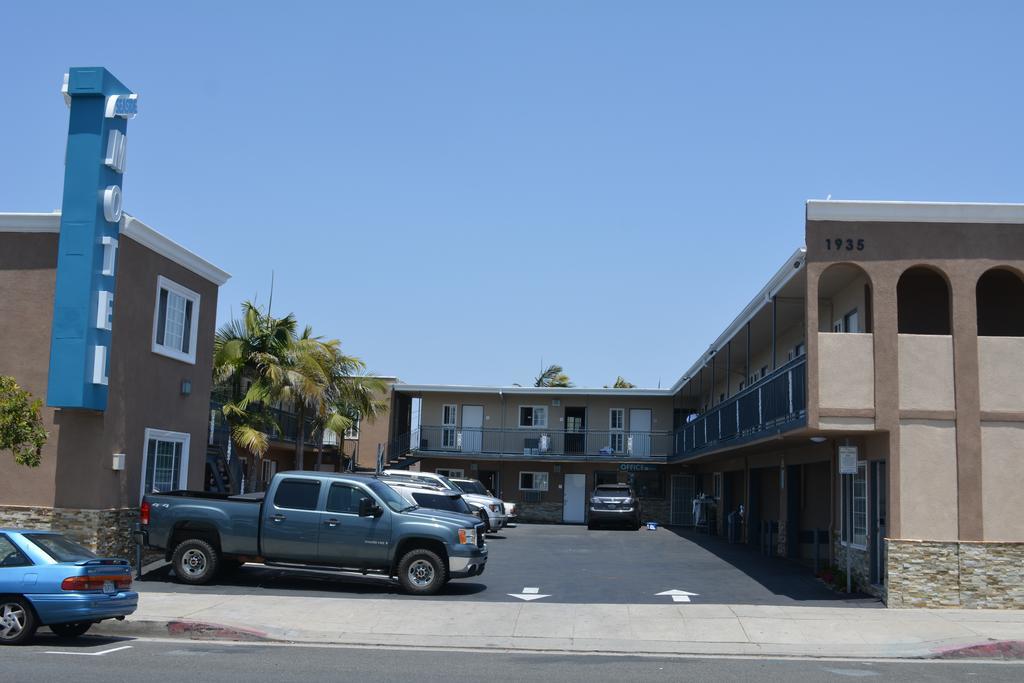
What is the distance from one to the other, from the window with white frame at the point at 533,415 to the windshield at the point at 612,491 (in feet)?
22.9

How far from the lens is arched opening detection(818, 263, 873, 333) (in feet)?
64.5

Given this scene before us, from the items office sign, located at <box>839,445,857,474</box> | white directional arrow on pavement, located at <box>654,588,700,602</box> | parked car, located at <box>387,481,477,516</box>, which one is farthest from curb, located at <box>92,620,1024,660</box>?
parked car, located at <box>387,481,477,516</box>

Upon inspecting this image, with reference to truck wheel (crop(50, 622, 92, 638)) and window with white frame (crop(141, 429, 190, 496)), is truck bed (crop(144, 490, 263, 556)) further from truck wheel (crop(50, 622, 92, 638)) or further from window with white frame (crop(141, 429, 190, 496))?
Result: truck wheel (crop(50, 622, 92, 638))

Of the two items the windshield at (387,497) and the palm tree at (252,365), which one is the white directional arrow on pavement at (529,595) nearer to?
the windshield at (387,497)

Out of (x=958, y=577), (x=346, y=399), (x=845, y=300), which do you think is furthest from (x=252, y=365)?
(x=958, y=577)

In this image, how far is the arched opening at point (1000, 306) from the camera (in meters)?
19.3

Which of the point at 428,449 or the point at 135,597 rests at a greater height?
the point at 428,449

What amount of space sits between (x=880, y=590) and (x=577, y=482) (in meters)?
25.3

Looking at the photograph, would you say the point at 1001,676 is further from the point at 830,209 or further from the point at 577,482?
the point at 577,482

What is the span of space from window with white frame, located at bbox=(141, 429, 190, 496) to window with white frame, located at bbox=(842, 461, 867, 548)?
1303cm

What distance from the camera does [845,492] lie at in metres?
20.0

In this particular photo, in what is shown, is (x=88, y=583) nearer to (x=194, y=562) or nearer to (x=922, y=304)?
(x=194, y=562)

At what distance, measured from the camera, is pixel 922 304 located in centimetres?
1955

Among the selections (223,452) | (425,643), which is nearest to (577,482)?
(223,452)
